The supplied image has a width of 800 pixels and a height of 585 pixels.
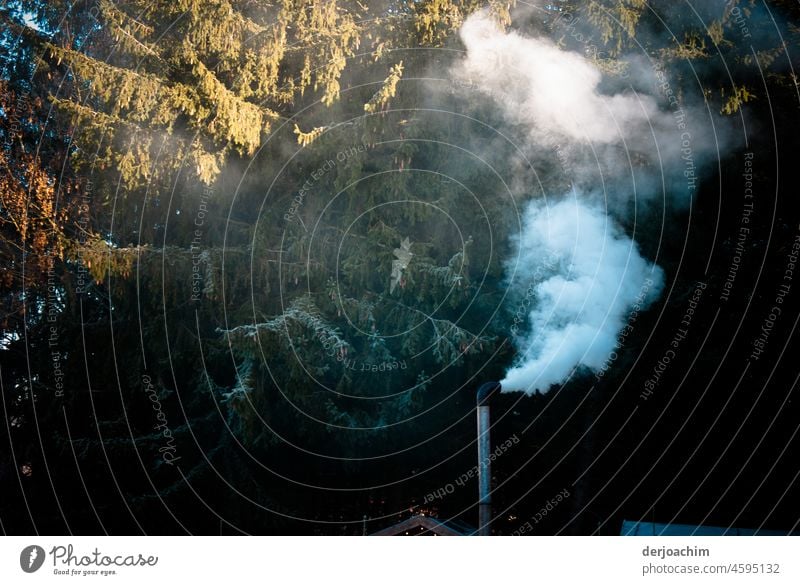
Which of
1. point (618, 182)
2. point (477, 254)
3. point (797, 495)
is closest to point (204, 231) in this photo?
point (477, 254)

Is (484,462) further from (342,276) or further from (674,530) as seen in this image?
(342,276)

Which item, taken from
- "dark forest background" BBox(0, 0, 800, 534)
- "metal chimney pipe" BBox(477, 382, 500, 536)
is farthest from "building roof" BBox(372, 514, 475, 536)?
"dark forest background" BBox(0, 0, 800, 534)

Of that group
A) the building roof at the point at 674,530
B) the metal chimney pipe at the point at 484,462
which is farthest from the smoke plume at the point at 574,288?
the building roof at the point at 674,530

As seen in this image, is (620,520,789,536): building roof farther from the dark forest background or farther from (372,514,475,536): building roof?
(372,514,475,536): building roof

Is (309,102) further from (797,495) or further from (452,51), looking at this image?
(797,495)

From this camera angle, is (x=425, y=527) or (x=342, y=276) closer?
(x=425, y=527)

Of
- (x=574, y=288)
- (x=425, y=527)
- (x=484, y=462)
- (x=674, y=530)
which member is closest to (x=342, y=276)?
(x=574, y=288)

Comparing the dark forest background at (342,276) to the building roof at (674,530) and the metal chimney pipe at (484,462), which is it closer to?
the building roof at (674,530)

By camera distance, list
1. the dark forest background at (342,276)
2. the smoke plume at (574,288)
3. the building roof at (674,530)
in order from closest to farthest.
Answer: the building roof at (674,530) → the smoke plume at (574,288) → the dark forest background at (342,276)
